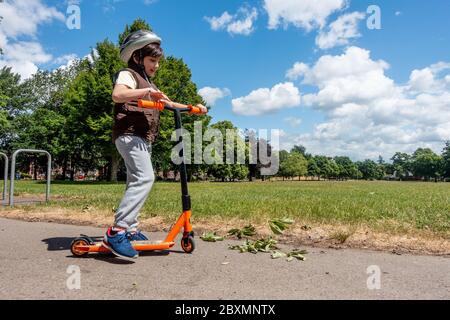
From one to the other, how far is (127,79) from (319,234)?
315cm

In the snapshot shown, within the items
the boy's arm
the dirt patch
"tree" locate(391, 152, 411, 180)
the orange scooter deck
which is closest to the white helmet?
the boy's arm

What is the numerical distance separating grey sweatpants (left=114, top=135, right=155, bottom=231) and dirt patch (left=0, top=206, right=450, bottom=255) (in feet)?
5.20

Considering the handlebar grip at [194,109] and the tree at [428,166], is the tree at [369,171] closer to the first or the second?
the tree at [428,166]

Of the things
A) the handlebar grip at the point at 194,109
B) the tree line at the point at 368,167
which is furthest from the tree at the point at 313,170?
the handlebar grip at the point at 194,109

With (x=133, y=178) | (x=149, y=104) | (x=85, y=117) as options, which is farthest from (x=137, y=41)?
(x=85, y=117)

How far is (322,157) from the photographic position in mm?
152375

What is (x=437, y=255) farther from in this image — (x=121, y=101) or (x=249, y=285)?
(x=121, y=101)

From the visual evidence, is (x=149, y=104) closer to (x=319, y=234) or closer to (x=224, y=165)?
(x=319, y=234)

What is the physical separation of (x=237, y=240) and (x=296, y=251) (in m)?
1.00

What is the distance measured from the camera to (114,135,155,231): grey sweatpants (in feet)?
12.3

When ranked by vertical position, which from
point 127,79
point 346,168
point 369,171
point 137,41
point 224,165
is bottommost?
point 127,79

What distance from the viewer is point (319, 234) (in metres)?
4.90

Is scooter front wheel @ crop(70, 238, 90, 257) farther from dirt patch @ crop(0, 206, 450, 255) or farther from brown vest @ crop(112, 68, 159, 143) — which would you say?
dirt patch @ crop(0, 206, 450, 255)
